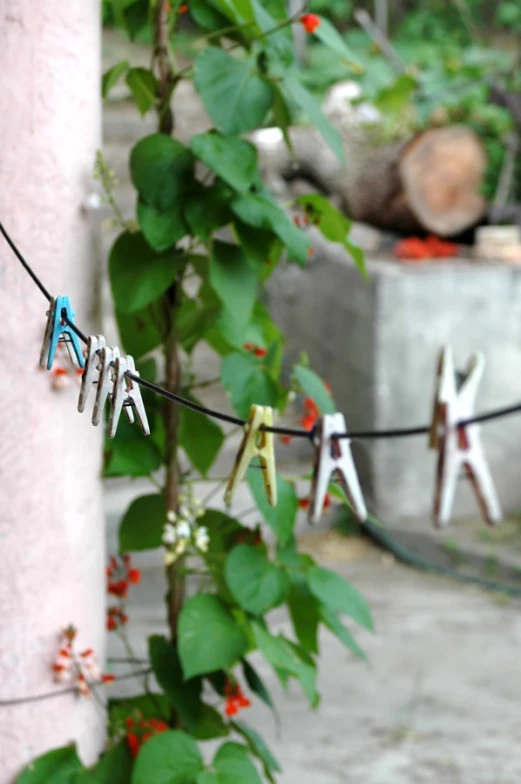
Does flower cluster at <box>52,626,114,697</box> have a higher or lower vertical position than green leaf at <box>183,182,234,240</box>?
lower

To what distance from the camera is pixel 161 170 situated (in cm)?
130

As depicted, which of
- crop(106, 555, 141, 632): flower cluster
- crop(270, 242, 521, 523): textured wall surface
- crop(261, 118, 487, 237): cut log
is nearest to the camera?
crop(106, 555, 141, 632): flower cluster

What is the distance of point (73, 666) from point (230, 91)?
693 millimetres

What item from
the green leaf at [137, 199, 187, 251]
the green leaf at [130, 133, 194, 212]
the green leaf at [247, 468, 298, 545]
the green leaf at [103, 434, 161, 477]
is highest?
the green leaf at [130, 133, 194, 212]

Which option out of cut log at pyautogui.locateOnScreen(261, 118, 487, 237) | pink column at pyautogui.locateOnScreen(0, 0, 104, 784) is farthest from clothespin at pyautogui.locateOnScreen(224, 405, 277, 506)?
cut log at pyautogui.locateOnScreen(261, 118, 487, 237)

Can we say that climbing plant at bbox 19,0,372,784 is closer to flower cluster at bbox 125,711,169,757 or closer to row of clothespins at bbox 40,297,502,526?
flower cluster at bbox 125,711,169,757

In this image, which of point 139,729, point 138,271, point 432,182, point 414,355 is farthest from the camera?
point 432,182

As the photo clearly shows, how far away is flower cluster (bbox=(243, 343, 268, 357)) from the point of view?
1.43 metres

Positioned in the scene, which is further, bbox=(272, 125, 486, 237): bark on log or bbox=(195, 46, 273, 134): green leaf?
bbox=(272, 125, 486, 237): bark on log

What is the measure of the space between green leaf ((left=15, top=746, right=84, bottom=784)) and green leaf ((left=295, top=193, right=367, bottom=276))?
2.25 ft

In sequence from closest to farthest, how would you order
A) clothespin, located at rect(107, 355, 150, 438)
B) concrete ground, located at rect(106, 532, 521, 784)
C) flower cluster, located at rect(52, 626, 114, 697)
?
clothespin, located at rect(107, 355, 150, 438) → flower cluster, located at rect(52, 626, 114, 697) → concrete ground, located at rect(106, 532, 521, 784)

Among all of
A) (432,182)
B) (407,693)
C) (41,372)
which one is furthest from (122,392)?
(432,182)

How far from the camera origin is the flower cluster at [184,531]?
140 centimetres

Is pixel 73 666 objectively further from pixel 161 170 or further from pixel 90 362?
pixel 90 362
